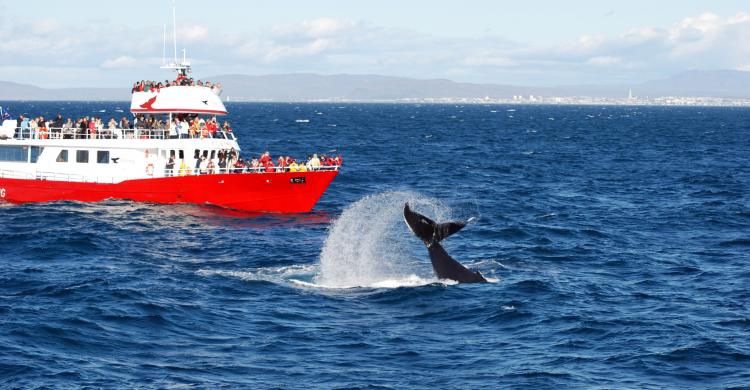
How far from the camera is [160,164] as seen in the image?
5266cm

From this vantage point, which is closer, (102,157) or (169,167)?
(169,167)

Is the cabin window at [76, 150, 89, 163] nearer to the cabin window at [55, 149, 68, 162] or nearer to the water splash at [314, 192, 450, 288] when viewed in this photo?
the cabin window at [55, 149, 68, 162]

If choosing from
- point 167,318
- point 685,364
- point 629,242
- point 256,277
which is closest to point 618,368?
point 685,364

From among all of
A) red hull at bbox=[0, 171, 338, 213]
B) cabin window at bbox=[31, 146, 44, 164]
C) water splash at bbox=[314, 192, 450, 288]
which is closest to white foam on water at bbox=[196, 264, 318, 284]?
water splash at bbox=[314, 192, 450, 288]

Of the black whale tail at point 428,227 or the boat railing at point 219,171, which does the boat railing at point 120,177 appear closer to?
the boat railing at point 219,171

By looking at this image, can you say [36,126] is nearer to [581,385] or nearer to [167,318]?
Result: [167,318]

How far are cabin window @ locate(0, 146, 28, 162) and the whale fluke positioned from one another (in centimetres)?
2898

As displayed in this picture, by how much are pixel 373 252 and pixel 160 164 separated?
17.6m

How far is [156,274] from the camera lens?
3619cm

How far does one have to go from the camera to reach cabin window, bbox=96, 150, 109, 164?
5294 cm

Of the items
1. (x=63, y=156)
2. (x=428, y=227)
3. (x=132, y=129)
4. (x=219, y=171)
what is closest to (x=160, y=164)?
(x=132, y=129)

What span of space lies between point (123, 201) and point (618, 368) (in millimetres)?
32272

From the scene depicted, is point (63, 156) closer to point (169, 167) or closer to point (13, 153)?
point (13, 153)

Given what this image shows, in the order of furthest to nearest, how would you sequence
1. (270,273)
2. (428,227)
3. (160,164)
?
(160,164) → (270,273) → (428,227)
